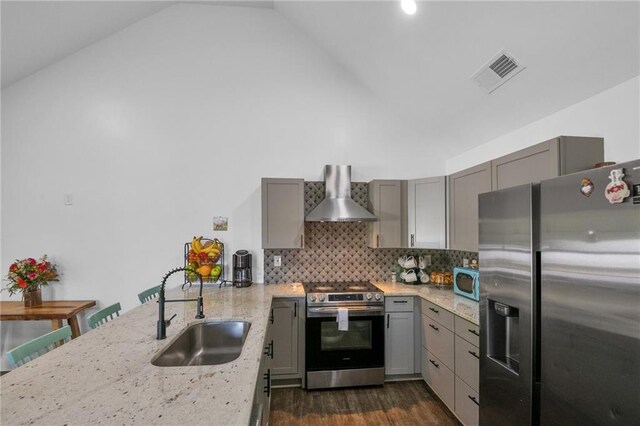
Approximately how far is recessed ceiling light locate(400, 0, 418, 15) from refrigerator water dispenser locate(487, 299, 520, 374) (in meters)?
2.20

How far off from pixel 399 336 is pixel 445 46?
267 centimetres

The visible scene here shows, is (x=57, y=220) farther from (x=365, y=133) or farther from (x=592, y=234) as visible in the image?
(x=592, y=234)

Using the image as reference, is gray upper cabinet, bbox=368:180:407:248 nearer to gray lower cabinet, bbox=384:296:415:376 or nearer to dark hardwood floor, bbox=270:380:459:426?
gray lower cabinet, bbox=384:296:415:376

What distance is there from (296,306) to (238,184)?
154 cm

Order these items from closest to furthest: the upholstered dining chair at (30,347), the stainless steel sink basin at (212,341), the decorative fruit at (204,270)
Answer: the upholstered dining chair at (30,347)
the stainless steel sink basin at (212,341)
the decorative fruit at (204,270)

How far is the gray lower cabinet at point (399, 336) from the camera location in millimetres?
2936

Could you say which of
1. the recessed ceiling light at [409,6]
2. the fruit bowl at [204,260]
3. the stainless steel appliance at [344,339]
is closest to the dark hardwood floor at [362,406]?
the stainless steel appliance at [344,339]

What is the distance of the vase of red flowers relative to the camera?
2.94m

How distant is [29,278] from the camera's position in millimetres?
2949

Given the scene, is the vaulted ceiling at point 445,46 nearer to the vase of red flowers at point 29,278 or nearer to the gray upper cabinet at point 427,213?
the gray upper cabinet at point 427,213

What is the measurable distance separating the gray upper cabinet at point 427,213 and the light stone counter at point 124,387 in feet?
6.93

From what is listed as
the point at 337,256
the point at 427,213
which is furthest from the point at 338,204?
the point at 427,213

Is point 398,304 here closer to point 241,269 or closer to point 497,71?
point 241,269

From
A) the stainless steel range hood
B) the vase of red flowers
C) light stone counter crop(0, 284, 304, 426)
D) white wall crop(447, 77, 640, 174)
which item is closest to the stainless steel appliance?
the stainless steel range hood
